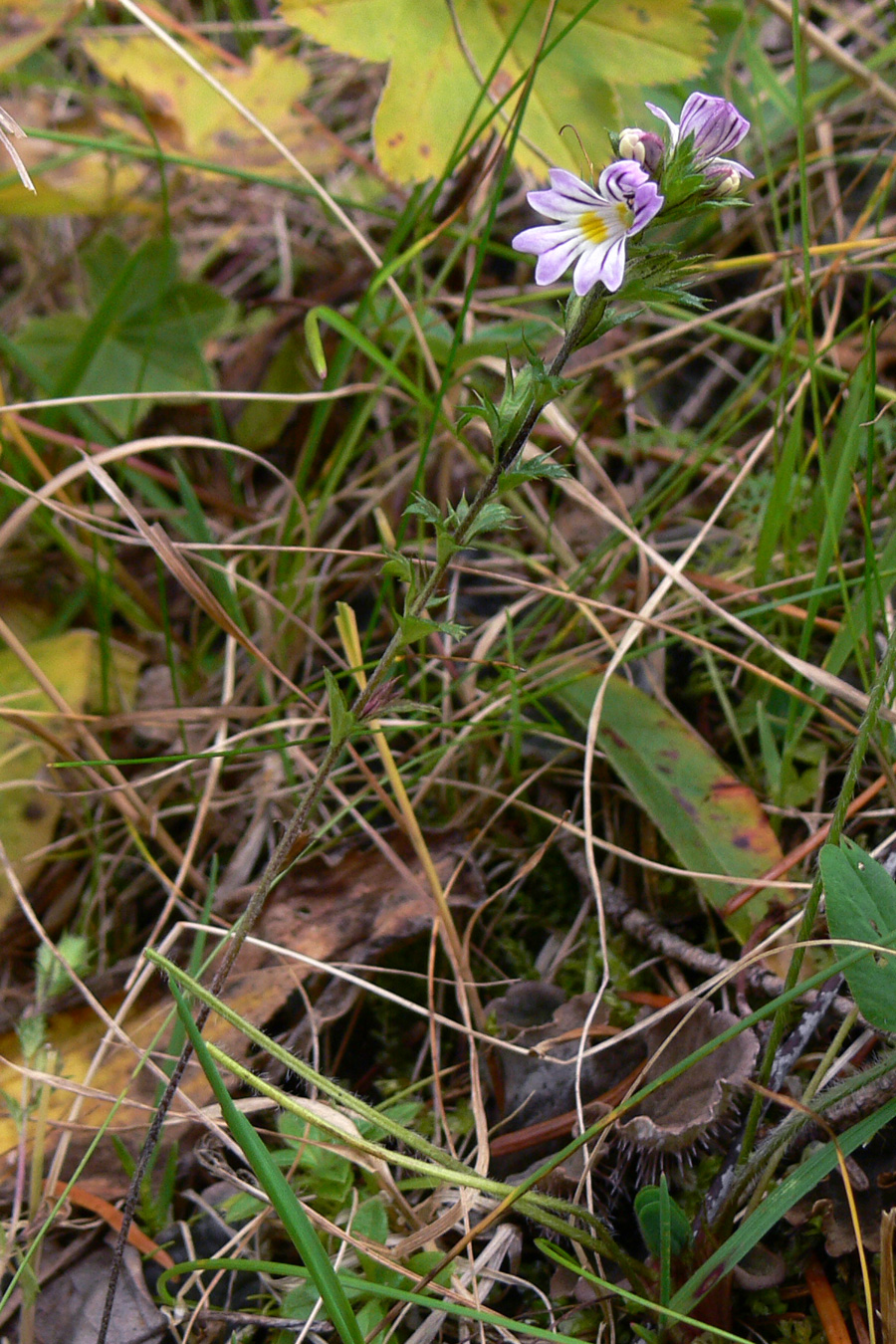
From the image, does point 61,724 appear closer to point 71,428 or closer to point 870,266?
point 71,428

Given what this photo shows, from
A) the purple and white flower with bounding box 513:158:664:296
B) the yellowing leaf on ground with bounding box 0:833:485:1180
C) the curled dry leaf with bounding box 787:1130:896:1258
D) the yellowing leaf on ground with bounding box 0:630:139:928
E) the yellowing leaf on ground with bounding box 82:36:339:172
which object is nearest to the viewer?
the purple and white flower with bounding box 513:158:664:296

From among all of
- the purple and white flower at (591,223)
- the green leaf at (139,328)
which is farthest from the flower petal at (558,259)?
the green leaf at (139,328)

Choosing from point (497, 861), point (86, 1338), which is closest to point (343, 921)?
point (497, 861)

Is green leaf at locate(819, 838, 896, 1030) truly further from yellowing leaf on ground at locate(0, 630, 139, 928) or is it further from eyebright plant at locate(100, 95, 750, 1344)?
yellowing leaf on ground at locate(0, 630, 139, 928)

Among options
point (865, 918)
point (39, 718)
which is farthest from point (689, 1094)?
point (39, 718)

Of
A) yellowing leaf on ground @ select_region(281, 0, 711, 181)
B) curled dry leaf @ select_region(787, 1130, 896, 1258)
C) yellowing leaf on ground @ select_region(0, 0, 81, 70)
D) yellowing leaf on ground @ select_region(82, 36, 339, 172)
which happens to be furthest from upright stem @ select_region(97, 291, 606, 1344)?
yellowing leaf on ground @ select_region(0, 0, 81, 70)
